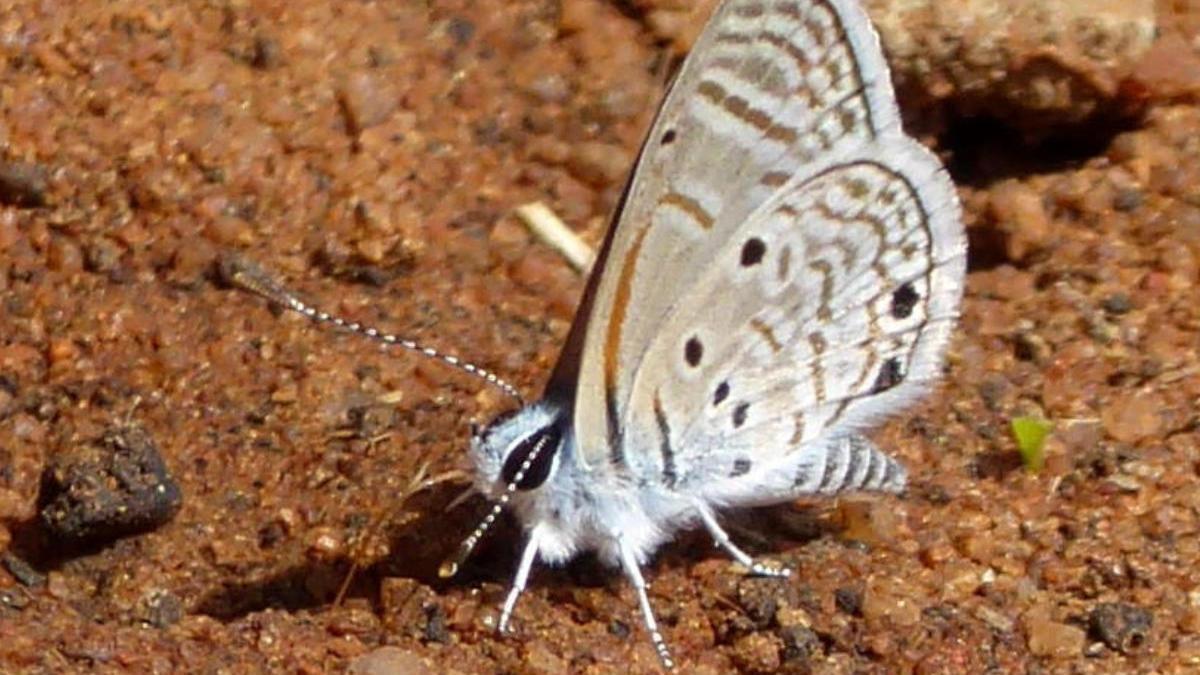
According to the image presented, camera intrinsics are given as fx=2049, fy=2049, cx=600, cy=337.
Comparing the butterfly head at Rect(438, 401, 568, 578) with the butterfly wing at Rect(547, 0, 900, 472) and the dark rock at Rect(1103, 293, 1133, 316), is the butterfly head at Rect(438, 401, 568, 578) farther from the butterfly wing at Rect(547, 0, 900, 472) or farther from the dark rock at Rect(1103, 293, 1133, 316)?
the dark rock at Rect(1103, 293, 1133, 316)

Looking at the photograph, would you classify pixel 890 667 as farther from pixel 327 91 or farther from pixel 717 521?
pixel 327 91

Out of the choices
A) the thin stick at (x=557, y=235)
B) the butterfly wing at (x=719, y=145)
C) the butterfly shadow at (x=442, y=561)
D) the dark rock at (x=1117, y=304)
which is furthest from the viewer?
the thin stick at (x=557, y=235)

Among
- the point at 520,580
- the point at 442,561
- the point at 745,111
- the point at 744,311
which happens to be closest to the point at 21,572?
the point at 442,561

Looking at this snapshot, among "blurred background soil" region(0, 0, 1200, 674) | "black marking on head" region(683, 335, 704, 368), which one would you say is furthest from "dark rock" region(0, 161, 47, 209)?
"black marking on head" region(683, 335, 704, 368)

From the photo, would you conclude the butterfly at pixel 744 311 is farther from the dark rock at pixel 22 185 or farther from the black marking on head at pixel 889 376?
the dark rock at pixel 22 185

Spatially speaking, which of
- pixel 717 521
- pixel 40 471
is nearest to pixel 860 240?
pixel 717 521

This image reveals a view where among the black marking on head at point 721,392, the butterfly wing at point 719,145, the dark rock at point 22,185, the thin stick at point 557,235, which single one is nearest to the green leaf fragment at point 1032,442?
the black marking on head at point 721,392
